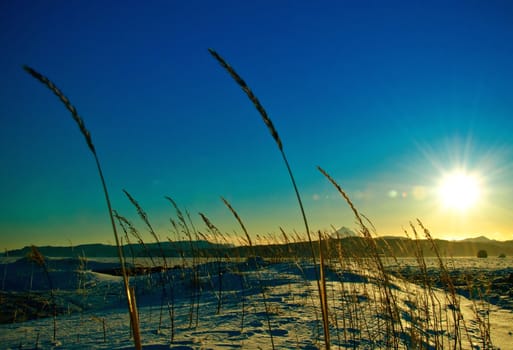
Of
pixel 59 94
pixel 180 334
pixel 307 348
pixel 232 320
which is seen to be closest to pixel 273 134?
pixel 59 94

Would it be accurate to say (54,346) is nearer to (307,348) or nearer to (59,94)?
(307,348)

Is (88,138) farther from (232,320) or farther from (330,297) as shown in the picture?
(330,297)

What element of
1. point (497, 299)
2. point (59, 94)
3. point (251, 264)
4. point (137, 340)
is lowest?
point (497, 299)

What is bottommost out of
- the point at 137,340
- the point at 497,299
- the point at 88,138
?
the point at 497,299

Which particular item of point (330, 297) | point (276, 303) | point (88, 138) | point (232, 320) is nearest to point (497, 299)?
point (330, 297)

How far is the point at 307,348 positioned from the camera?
8.62 feet

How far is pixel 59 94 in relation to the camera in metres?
0.98

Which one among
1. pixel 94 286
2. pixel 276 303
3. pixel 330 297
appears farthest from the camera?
pixel 94 286

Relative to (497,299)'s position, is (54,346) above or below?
above

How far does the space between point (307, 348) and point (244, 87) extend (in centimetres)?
233

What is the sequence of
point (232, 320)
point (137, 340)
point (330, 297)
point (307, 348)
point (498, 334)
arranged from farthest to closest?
point (330, 297), point (498, 334), point (232, 320), point (307, 348), point (137, 340)

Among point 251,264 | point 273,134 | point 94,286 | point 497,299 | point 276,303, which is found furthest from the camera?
point 251,264

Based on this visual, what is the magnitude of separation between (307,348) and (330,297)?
232cm

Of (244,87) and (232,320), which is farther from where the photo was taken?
(232,320)
